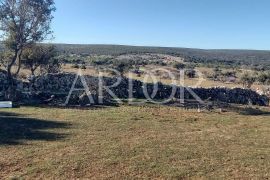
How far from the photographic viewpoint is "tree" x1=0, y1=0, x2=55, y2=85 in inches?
1409

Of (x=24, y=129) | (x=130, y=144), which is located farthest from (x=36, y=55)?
(x=130, y=144)

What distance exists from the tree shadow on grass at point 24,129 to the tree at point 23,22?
12699 mm

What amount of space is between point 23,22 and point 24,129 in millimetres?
18380

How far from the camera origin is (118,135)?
19766mm

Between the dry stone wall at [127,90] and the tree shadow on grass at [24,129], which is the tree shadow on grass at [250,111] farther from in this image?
the tree shadow on grass at [24,129]

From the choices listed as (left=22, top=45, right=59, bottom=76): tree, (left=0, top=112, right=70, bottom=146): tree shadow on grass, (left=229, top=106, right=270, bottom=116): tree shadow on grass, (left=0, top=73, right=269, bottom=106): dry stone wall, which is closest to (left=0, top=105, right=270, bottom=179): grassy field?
(left=0, top=112, right=70, bottom=146): tree shadow on grass

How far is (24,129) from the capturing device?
67.0 ft

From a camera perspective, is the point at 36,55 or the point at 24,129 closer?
the point at 24,129

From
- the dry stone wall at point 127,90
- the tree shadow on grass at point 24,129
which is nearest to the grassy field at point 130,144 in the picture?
the tree shadow on grass at point 24,129

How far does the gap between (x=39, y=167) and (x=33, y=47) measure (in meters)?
31.6

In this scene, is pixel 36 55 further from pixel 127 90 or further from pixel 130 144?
pixel 130 144

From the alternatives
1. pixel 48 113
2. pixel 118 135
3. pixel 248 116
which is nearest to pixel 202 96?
pixel 248 116

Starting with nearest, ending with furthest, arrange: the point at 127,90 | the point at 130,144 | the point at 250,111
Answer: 1. the point at 130,144
2. the point at 250,111
3. the point at 127,90

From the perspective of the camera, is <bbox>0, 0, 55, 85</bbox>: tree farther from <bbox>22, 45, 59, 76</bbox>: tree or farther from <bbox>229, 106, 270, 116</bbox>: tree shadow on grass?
<bbox>229, 106, 270, 116</bbox>: tree shadow on grass
